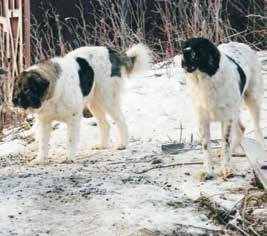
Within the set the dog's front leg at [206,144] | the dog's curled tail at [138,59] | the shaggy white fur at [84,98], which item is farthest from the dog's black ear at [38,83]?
the dog's front leg at [206,144]

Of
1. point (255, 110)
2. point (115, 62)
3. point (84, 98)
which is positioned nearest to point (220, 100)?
point (255, 110)

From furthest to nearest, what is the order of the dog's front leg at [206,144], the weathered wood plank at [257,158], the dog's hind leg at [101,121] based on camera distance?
the dog's hind leg at [101,121] → the dog's front leg at [206,144] → the weathered wood plank at [257,158]

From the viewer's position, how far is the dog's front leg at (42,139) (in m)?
7.46

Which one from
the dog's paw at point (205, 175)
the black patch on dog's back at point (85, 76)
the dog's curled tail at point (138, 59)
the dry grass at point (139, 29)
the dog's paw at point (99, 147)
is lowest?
the dog's paw at point (205, 175)

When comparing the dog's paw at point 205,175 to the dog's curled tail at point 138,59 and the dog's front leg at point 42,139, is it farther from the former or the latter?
the dog's curled tail at point 138,59

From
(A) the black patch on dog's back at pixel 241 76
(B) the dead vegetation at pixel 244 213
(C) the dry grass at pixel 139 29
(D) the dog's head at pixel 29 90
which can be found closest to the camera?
(B) the dead vegetation at pixel 244 213

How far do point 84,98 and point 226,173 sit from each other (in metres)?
2.31

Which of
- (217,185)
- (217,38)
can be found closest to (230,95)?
(217,185)

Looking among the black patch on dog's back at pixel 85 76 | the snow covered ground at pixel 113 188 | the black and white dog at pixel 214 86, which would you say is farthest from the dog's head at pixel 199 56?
the black patch on dog's back at pixel 85 76

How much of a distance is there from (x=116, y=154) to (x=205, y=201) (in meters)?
2.58

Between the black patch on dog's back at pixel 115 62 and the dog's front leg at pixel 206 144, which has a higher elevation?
the black patch on dog's back at pixel 115 62

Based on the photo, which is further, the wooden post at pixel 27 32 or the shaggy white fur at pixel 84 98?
the wooden post at pixel 27 32

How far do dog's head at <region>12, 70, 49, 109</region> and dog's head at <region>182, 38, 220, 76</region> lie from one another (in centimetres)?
185

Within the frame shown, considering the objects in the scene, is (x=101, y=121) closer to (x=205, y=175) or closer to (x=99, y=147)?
(x=99, y=147)
